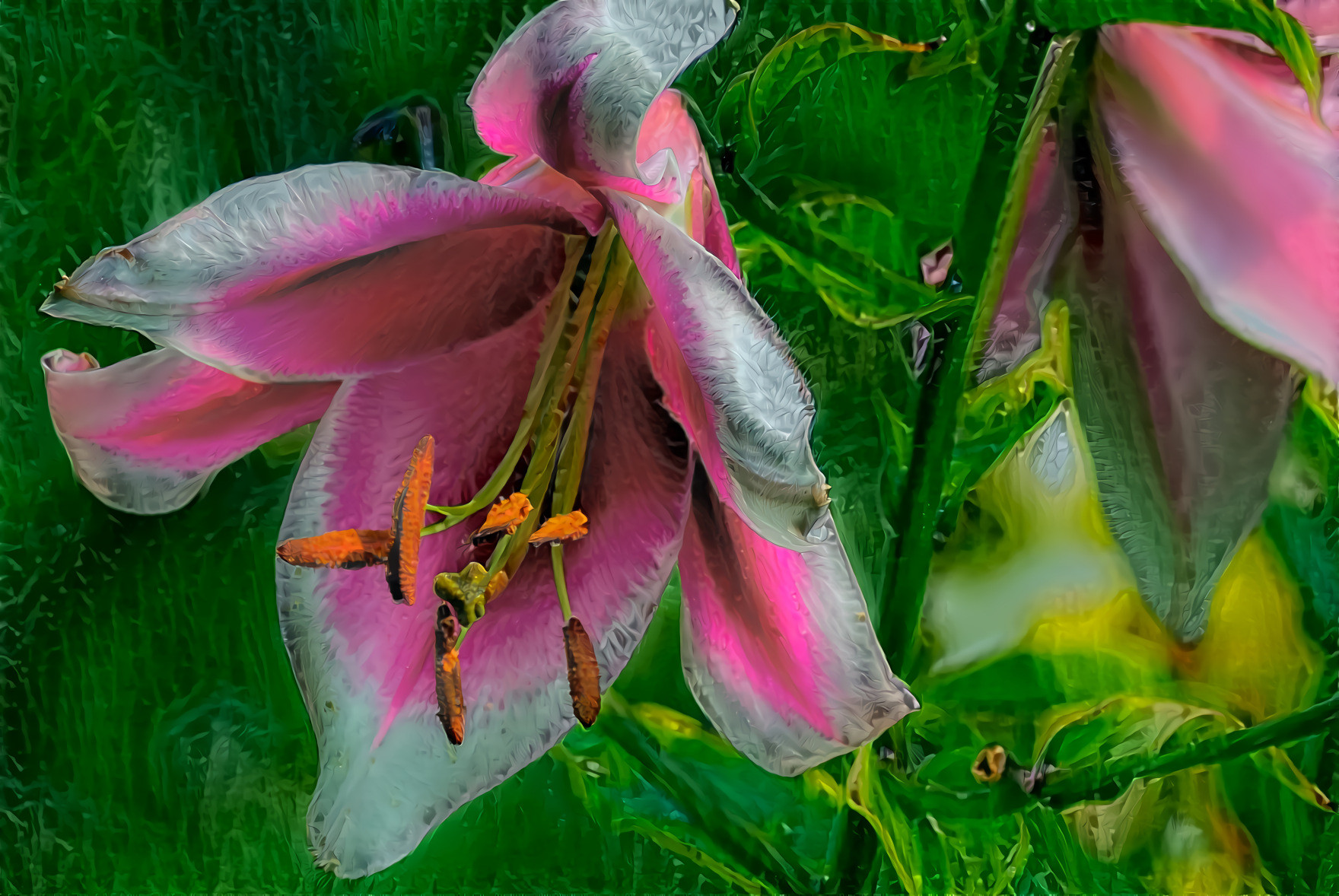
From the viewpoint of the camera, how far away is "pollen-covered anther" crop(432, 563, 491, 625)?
0.25 m

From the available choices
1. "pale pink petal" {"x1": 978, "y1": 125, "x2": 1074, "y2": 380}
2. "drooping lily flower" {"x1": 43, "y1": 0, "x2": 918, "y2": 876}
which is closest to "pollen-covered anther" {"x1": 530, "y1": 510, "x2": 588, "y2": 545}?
"drooping lily flower" {"x1": 43, "y1": 0, "x2": 918, "y2": 876}

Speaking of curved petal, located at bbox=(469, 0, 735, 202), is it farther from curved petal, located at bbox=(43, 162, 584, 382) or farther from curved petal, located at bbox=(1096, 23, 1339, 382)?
curved petal, located at bbox=(1096, 23, 1339, 382)

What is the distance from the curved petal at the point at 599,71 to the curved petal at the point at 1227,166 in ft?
0.46

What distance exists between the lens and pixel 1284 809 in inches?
14.1

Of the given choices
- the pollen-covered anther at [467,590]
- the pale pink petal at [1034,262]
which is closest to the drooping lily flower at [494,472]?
the pollen-covered anther at [467,590]

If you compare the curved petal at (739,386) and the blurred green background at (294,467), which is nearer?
the curved petal at (739,386)

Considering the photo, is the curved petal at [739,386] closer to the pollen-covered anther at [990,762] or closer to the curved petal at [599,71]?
the curved petal at [599,71]

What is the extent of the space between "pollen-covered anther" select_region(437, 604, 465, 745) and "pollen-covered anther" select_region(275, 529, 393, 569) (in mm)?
24

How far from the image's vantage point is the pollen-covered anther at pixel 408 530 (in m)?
0.24

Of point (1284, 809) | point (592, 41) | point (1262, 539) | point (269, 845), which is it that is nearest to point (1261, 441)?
point (1262, 539)

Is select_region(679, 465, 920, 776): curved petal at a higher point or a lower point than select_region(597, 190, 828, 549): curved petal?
lower

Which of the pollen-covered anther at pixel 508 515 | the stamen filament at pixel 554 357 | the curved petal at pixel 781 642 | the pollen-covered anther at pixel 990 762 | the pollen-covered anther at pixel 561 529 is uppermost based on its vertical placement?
the stamen filament at pixel 554 357

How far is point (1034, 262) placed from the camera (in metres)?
0.31

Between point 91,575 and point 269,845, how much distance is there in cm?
12
